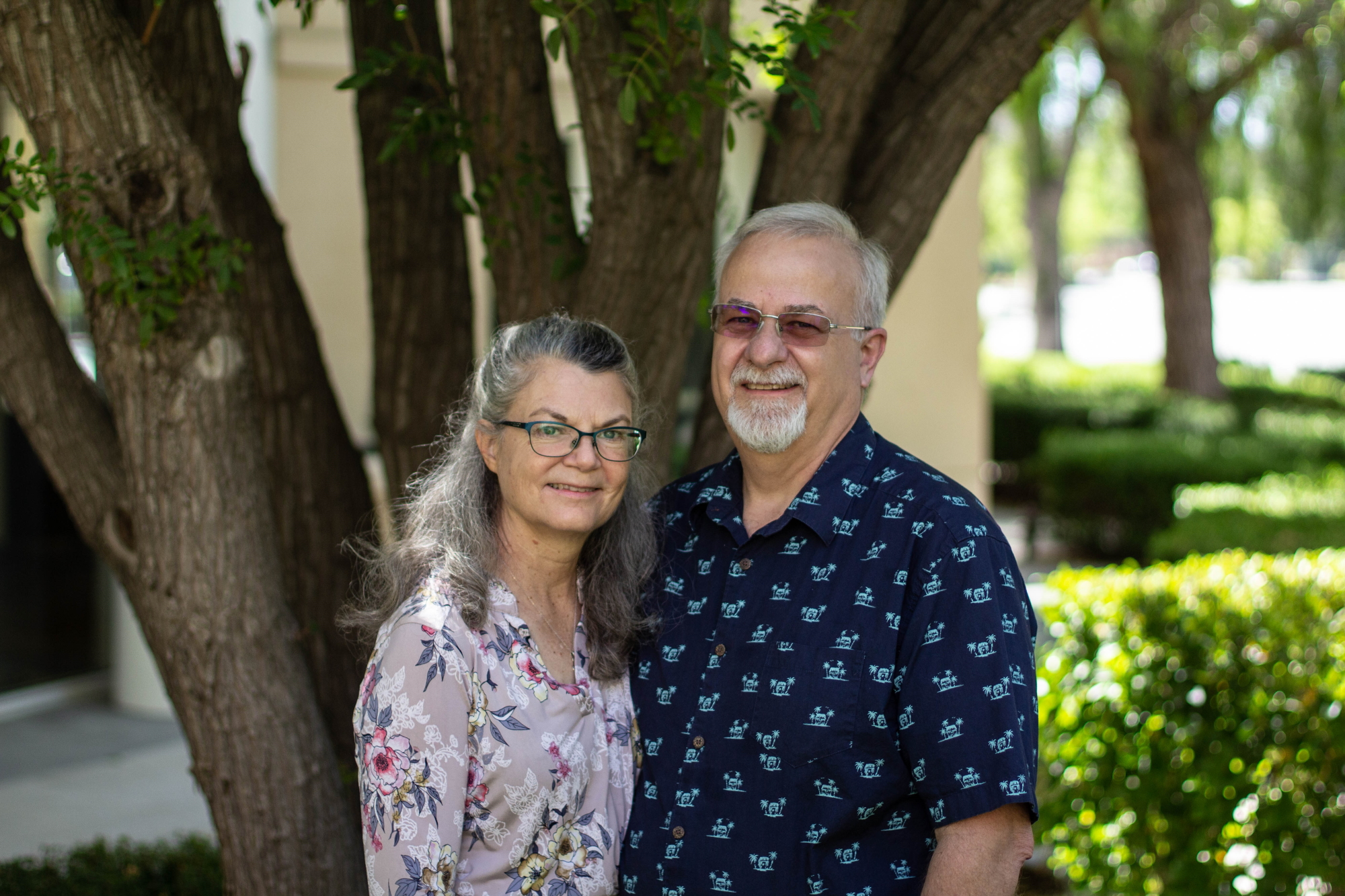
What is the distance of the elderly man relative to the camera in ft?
6.41

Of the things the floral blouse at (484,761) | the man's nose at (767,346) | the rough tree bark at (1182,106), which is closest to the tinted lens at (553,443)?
the floral blouse at (484,761)

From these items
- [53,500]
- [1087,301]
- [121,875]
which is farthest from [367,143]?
[1087,301]

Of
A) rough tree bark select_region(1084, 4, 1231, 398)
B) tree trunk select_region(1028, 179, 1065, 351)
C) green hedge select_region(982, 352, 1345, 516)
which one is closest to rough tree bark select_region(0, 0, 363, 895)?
green hedge select_region(982, 352, 1345, 516)

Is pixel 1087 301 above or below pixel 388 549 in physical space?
above

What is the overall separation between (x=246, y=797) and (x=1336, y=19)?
5878 millimetres

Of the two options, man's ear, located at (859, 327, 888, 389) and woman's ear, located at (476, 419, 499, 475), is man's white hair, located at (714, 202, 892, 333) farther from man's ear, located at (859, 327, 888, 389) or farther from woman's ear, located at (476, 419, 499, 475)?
woman's ear, located at (476, 419, 499, 475)

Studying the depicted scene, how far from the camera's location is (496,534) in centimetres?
230

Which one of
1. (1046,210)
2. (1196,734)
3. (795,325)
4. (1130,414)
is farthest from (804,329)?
(1046,210)

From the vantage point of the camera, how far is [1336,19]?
599 centimetres

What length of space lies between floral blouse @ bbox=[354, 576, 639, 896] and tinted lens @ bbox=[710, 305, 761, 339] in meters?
0.63

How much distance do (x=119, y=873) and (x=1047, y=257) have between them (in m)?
20.6

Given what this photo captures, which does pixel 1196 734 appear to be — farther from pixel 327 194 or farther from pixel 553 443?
pixel 327 194

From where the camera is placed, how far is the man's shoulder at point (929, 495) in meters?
2.07

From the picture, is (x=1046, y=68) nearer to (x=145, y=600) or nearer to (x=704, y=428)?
(x=704, y=428)
